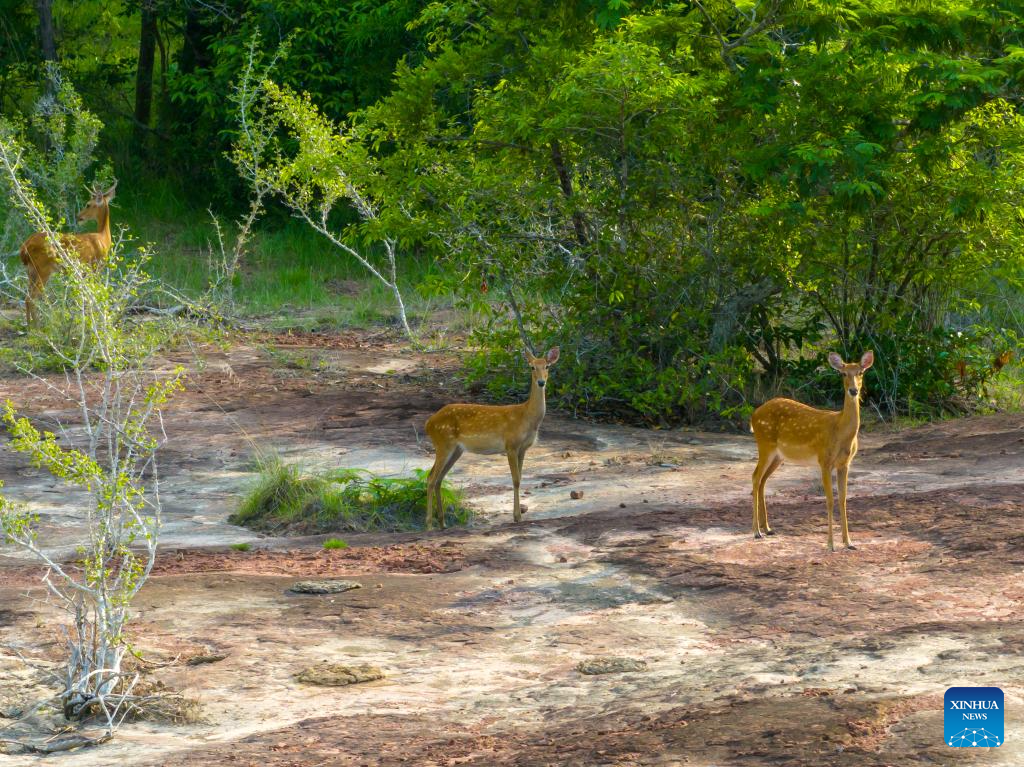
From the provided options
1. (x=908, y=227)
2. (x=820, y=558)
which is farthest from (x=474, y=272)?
(x=820, y=558)

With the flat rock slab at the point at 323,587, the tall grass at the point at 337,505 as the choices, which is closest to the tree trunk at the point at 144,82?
the tall grass at the point at 337,505

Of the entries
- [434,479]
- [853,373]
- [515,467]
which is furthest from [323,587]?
[853,373]

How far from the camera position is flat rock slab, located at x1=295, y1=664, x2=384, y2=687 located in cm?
746

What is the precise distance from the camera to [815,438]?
31.7 ft

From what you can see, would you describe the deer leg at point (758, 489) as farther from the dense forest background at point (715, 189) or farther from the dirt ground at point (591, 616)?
the dense forest background at point (715, 189)

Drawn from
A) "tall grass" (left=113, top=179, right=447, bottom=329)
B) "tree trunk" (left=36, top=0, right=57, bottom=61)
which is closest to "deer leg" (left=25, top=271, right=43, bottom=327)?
"tall grass" (left=113, top=179, right=447, bottom=329)

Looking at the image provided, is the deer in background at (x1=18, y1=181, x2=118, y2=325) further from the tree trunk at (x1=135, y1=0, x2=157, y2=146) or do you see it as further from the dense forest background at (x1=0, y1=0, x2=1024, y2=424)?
the tree trunk at (x1=135, y1=0, x2=157, y2=146)

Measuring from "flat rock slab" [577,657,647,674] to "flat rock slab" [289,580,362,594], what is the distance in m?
2.04

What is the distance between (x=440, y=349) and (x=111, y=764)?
37.6 feet

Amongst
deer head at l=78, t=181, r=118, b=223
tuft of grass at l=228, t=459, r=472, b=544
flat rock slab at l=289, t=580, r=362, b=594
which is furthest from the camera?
deer head at l=78, t=181, r=118, b=223

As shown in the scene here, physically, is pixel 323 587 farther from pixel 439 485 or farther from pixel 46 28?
pixel 46 28

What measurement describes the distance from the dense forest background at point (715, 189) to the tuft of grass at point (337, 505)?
3.88 meters

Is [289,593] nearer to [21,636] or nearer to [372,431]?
[21,636]

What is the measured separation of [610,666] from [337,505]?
4351 millimetres
